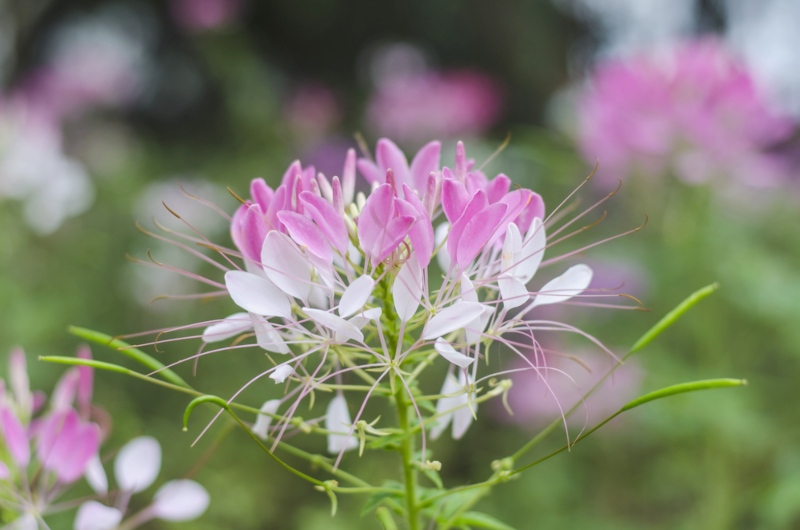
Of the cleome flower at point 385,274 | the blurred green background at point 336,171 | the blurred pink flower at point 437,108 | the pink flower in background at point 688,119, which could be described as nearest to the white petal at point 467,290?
the cleome flower at point 385,274

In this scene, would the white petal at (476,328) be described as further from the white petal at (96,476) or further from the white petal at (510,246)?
the white petal at (96,476)

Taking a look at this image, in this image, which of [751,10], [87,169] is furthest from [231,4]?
[751,10]

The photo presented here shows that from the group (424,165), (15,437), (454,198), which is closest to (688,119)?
(424,165)

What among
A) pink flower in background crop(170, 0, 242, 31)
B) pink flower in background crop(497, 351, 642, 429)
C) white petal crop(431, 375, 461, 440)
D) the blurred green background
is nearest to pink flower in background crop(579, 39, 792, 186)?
the blurred green background

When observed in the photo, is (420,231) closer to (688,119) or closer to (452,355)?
(452,355)

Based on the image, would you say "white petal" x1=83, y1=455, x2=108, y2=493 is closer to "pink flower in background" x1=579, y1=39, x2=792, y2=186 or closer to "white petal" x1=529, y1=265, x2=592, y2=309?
"white petal" x1=529, y1=265, x2=592, y2=309

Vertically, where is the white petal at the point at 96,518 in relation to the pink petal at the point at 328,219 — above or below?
below
